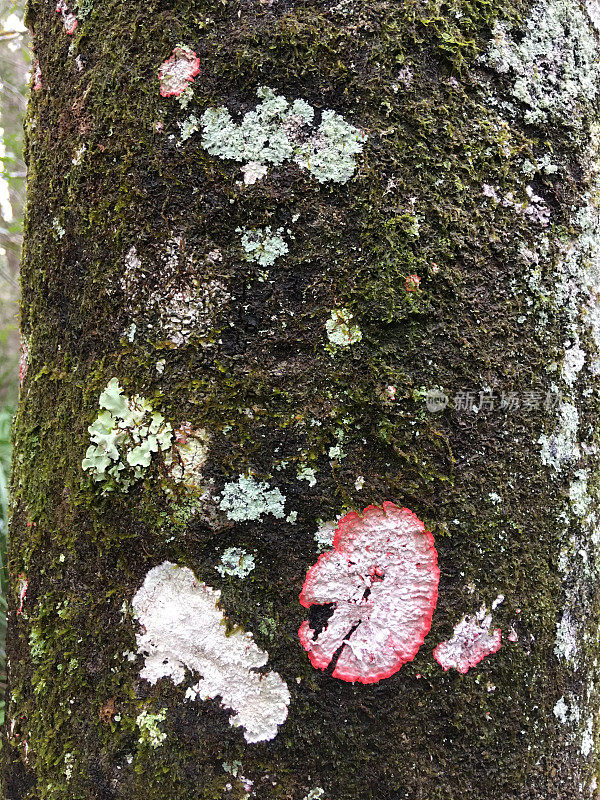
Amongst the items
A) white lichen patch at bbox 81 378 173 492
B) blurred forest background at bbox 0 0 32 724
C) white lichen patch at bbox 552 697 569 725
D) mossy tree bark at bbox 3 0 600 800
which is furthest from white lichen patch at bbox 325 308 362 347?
blurred forest background at bbox 0 0 32 724

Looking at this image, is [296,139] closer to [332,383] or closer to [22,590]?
[332,383]

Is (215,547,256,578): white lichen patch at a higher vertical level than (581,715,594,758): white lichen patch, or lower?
higher

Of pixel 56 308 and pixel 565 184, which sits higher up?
pixel 565 184

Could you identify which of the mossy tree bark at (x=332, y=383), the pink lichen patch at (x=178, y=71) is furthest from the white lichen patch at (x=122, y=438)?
the pink lichen patch at (x=178, y=71)

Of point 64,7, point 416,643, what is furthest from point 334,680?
point 64,7

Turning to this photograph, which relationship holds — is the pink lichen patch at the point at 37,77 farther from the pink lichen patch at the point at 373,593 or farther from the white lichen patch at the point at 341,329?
the pink lichen patch at the point at 373,593

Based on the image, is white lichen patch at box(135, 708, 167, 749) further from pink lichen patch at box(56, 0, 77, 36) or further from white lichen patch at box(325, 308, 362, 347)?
pink lichen patch at box(56, 0, 77, 36)

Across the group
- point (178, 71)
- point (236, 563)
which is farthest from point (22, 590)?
point (178, 71)

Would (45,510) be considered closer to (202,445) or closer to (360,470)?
(202,445)
